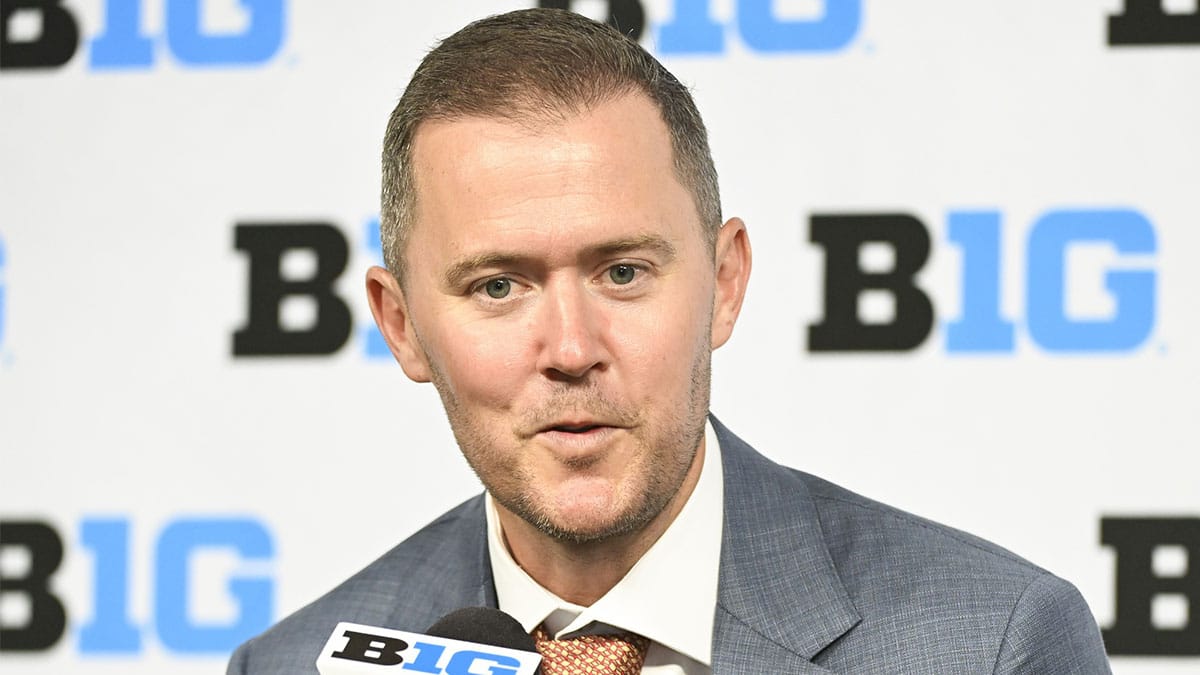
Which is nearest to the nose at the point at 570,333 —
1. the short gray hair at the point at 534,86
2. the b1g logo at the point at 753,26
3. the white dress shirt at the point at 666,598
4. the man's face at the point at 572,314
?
the man's face at the point at 572,314

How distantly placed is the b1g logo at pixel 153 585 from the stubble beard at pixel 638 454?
1.63 metres

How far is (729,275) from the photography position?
2154 millimetres

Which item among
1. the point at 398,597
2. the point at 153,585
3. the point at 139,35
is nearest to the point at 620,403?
the point at 398,597

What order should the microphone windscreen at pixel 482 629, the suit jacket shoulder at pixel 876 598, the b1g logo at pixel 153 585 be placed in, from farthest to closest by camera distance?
the b1g logo at pixel 153 585 → the suit jacket shoulder at pixel 876 598 → the microphone windscreen at pixel 482 629

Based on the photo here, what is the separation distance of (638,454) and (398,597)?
586mm

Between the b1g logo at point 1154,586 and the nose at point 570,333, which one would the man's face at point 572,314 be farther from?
the b1g logo at point 1154,586

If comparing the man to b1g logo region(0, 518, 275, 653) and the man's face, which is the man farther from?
b1g logo region(0, 518, 275, 653)

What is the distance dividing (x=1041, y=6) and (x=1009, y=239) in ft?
1.63

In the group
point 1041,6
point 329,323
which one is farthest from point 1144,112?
point 329,323

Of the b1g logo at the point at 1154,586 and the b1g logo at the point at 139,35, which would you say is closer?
the b1g logo at the point at 1154,586

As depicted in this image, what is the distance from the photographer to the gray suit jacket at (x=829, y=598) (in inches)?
74.6

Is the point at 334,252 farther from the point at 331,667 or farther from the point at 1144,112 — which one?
the point at 331,667

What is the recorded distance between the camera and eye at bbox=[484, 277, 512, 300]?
74.5 inches

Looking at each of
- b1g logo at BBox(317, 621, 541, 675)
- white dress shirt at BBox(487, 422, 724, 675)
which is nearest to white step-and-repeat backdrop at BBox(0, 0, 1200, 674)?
white dress shirt at BBox(487, 422, 724, 675)
